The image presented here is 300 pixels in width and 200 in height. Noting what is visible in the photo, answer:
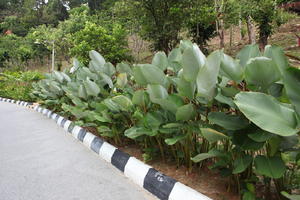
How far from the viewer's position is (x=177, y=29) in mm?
15578

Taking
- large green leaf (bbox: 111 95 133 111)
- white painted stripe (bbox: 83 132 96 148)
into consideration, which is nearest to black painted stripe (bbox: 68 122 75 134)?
white painted stripe (bbox: 83 132 96 148)

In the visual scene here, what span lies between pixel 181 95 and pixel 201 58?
0.30m

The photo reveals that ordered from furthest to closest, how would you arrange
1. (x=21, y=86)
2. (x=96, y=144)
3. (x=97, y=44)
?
(x=97, y=44) < (x=21, y=86) < (x=96, y=144)

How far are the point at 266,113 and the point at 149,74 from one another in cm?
122

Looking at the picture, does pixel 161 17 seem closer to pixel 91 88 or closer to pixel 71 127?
pixel 71 127

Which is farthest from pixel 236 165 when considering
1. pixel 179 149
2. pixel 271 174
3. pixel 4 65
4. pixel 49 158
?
pixel 4 65

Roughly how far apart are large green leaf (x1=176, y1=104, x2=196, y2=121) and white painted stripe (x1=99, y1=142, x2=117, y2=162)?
1.34 metres

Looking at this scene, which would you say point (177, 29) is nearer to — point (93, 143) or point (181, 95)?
point (93, 143)

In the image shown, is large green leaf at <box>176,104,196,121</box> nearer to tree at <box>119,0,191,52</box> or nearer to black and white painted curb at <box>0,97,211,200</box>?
black and white painted curb at <box>0,97,211,200</box>

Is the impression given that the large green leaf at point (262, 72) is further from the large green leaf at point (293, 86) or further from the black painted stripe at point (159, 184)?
the black painted stripe at point (159, 184)

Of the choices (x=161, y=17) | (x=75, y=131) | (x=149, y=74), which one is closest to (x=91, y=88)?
(x=75, y=131)

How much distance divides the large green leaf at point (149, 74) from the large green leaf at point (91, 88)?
1.29m

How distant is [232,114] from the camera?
1.87 meters

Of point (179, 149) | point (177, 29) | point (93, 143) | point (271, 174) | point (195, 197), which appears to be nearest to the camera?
point (271, 174)
